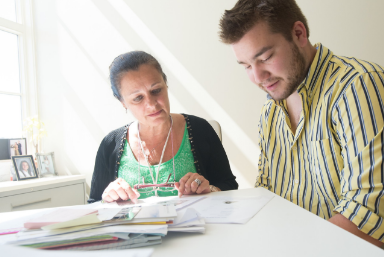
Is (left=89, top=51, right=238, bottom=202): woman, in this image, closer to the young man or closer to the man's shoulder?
the young man

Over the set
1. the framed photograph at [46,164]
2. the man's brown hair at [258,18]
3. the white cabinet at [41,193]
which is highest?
the man's brown hair at [258,18]

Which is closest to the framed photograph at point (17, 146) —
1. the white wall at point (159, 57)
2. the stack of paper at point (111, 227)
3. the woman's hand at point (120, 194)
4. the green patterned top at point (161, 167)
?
the white wall at point (159, 57)

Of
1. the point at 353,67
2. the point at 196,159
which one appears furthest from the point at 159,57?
the point at 353,67

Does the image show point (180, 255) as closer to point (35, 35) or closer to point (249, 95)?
point (249, 95)

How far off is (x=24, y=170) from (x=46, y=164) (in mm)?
292

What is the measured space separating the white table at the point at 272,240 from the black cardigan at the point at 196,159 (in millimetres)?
855

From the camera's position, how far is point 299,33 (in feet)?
4.00

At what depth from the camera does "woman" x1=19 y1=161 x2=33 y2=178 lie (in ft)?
8.84

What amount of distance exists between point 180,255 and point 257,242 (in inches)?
6.3

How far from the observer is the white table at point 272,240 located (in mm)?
514

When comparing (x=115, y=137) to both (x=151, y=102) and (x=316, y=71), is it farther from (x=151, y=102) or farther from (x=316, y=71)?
(x=316, y=71)

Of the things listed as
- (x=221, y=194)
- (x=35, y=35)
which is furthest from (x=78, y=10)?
(x=221, y=194)

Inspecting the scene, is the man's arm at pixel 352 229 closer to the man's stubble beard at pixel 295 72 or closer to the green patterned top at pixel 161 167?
the man's stubble beard at pixel 295 72

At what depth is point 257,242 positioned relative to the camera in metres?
0.57
